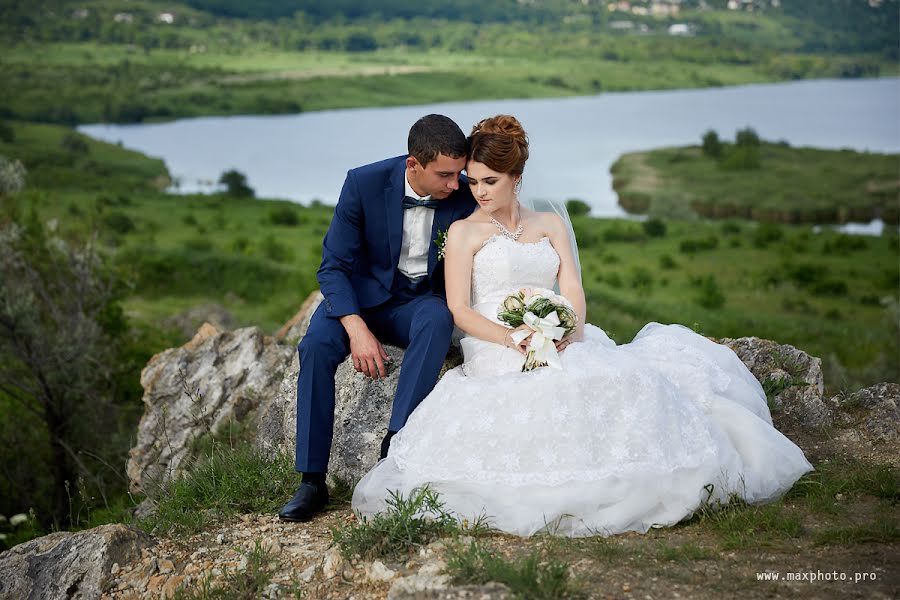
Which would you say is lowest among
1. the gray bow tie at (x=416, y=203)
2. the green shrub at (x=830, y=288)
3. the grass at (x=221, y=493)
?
the green shrub at (x=830, y=288)

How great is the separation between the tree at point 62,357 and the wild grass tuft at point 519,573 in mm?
9769

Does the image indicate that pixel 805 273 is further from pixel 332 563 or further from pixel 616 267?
pixel 332 563

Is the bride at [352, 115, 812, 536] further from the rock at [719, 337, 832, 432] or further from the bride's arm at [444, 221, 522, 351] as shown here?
the rock at [719, 337, 832, 432]

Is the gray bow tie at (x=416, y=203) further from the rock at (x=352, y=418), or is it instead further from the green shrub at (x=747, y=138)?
the green shrub at (x=747, y=138)

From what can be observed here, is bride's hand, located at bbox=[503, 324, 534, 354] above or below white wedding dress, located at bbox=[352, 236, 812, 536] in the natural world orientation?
above

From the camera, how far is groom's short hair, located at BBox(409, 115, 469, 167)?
5754 millimetres

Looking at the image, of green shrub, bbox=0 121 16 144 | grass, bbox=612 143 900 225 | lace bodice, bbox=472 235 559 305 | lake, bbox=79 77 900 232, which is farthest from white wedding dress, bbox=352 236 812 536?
green shrub, bbox=0 121 16 144

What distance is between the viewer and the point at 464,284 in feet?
19.9

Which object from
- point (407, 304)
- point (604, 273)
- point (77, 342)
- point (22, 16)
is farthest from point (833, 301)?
point (22, 16)

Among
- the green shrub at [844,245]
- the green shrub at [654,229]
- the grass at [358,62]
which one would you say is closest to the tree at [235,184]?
the grass at [358,62]

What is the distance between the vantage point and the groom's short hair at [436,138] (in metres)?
5.75

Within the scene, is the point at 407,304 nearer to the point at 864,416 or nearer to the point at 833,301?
the point at 864,416

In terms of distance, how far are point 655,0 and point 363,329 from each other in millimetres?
126173

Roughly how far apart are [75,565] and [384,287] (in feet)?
8.62
